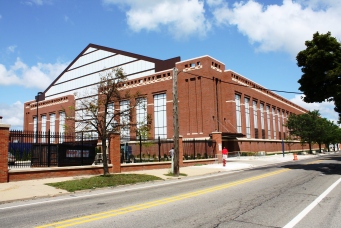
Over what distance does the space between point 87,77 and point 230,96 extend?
1454 inches

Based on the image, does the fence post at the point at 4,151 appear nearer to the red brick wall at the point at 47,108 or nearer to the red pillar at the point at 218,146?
the red pillar at the point at 218,146

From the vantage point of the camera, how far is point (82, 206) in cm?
957

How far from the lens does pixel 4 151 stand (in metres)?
15.5

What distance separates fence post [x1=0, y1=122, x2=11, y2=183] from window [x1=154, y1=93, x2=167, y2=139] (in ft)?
117

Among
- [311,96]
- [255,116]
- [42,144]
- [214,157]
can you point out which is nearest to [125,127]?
[42,144]

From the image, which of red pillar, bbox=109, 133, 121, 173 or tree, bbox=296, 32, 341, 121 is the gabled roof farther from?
red pillar, bbox=109, 133, 121, 173

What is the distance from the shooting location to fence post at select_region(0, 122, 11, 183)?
49.9 ft

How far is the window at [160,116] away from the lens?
50947 millimetres

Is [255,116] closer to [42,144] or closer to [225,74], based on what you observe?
[225,74]

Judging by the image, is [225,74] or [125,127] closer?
[125,127]

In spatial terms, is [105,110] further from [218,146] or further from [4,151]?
[218,146]

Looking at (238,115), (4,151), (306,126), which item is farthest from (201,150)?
(306,126)

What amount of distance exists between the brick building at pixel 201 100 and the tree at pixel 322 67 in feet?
41.2

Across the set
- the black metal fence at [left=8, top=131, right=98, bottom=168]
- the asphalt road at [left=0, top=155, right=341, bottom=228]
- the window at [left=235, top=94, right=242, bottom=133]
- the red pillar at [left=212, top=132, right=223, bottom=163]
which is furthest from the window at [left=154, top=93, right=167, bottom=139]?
the asphalt road at [left=0, top=155, right=341, bottom=228]
